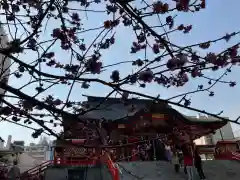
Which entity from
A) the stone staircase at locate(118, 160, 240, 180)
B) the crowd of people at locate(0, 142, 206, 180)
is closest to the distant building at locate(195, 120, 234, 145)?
the crowd of people at locate(0, 142, 206, 180)

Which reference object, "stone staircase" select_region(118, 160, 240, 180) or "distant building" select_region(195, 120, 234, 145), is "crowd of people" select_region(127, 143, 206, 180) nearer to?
"stone staircase" select_region(118, 160, 240, 180)

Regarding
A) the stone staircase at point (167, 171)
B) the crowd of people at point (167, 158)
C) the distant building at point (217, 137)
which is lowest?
the stone staircase at point (167, 171)

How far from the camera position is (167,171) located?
401 inches

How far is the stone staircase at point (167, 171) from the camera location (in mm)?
9477

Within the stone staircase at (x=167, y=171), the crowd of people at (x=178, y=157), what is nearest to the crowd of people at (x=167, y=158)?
Result: the crowd of people at (x=178, y=157)

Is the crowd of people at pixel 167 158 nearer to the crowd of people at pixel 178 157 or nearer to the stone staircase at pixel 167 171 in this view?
the crowd of people at pixel 178 157

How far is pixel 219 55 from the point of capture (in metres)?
2.01

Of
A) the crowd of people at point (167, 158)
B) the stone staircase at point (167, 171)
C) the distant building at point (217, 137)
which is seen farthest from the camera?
A: the distant building at point (217, 137)

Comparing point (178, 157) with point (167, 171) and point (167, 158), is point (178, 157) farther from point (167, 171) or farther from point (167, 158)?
point (167, 171)

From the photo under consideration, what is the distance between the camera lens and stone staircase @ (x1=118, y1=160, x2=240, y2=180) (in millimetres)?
9477

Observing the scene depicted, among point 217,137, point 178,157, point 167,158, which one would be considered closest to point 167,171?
point 167,158

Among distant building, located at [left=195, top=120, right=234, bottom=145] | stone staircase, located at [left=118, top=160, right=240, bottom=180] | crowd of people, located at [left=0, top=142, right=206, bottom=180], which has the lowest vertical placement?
stone staircase, located at [left=118, top=160, right=240, bottom=180]

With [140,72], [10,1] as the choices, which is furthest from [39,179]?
[140,72]

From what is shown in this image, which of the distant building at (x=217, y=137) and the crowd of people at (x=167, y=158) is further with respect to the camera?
the distant building at (x=217, y=137)
